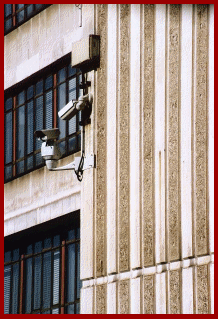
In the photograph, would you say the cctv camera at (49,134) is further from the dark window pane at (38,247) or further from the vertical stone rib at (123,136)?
the dark window pane at (38,247)

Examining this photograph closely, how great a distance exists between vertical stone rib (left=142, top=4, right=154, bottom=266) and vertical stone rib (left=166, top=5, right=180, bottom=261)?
1.97 ft

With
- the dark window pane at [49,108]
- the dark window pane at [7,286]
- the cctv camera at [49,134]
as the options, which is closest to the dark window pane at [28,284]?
the dark window pane at [7,286]

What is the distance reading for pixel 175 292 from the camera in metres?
21.8

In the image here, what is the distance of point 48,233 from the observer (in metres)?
29.2

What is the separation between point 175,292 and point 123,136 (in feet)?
12.1

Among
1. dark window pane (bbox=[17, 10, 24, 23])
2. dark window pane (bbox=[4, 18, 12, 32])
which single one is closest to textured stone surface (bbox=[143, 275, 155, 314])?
dark window pane (bbox=[17, 10, 24, 23])

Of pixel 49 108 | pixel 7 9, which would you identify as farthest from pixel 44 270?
pixel 7 9

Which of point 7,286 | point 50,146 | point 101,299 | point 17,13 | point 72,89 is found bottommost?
point 101,299

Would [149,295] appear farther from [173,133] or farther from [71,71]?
[71,71]

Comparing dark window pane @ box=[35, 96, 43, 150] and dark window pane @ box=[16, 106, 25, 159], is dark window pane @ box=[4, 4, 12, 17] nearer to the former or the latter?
dark window pane @ box=[16, 106, 25, 159]

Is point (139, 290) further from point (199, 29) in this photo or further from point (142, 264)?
point (199, 29)

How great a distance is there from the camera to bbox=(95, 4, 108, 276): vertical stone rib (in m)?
24.3

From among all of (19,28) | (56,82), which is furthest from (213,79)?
(19,28)

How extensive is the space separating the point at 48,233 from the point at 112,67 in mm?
5945
